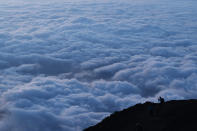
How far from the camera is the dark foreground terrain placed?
17.6 m

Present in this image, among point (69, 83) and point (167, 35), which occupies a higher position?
point (167, 35)

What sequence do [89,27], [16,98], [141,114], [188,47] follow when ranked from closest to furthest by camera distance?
[141,114] → [16,98] → [188,47] → [89,27]

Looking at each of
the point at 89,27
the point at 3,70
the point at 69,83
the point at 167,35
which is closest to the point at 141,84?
the point at 69,83

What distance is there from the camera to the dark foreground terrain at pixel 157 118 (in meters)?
17.6

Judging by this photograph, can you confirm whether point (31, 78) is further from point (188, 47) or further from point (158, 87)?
point (188, 47)

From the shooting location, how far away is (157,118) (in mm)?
18750

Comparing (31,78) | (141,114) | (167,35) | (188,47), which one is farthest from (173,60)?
(141,114)

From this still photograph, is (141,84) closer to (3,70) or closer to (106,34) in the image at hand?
(3,70)

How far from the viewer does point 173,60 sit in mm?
48219

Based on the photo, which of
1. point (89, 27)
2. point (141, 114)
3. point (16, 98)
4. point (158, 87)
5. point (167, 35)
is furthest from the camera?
point (89, 27)

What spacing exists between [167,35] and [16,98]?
161ft

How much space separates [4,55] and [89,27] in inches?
1248

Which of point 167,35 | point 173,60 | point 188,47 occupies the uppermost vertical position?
point 167,35

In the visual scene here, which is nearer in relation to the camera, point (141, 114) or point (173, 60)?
point (141, 114)
